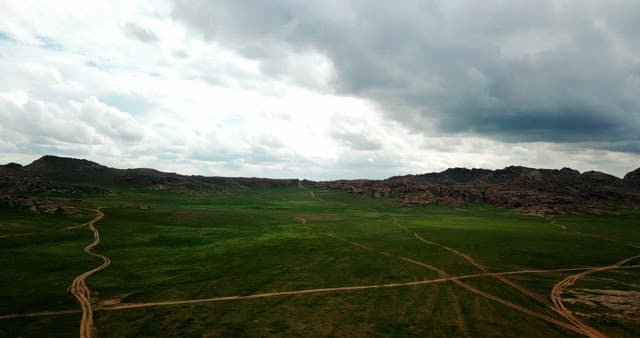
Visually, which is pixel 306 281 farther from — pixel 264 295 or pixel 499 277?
pixel 499 277

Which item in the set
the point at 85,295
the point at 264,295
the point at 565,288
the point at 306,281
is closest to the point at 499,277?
the point at 565,288

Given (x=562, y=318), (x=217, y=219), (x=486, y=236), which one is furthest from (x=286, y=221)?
(x=562, y=318)

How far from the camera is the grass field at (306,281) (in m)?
29.3

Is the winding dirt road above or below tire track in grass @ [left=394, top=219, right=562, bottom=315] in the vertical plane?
above

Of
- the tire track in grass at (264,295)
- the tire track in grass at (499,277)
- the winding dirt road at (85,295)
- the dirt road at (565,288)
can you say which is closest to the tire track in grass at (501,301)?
the dirt road at (565,288)

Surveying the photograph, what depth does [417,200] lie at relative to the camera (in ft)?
651

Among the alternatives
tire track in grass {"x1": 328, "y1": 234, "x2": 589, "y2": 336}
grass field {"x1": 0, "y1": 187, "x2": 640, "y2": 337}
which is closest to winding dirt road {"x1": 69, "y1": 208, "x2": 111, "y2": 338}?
grass field {"x1": 0, "y1": 187, "x2": 640, "y2": 337}

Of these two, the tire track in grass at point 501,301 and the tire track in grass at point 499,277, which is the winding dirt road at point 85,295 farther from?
the tire track in grass at point 499,277

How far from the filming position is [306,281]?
43.6 metres

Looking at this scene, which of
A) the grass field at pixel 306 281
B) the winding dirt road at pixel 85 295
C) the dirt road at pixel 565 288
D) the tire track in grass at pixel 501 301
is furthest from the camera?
the tire track in grass at pixel 501 301

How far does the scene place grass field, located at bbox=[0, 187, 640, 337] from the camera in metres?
29.3

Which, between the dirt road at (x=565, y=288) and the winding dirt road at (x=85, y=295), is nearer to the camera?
the winding dirt road at (x=85, y=295)

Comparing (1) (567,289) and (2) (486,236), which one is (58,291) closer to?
(1) (567,289)

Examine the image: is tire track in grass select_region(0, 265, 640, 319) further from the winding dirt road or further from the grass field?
the winding dirt road
